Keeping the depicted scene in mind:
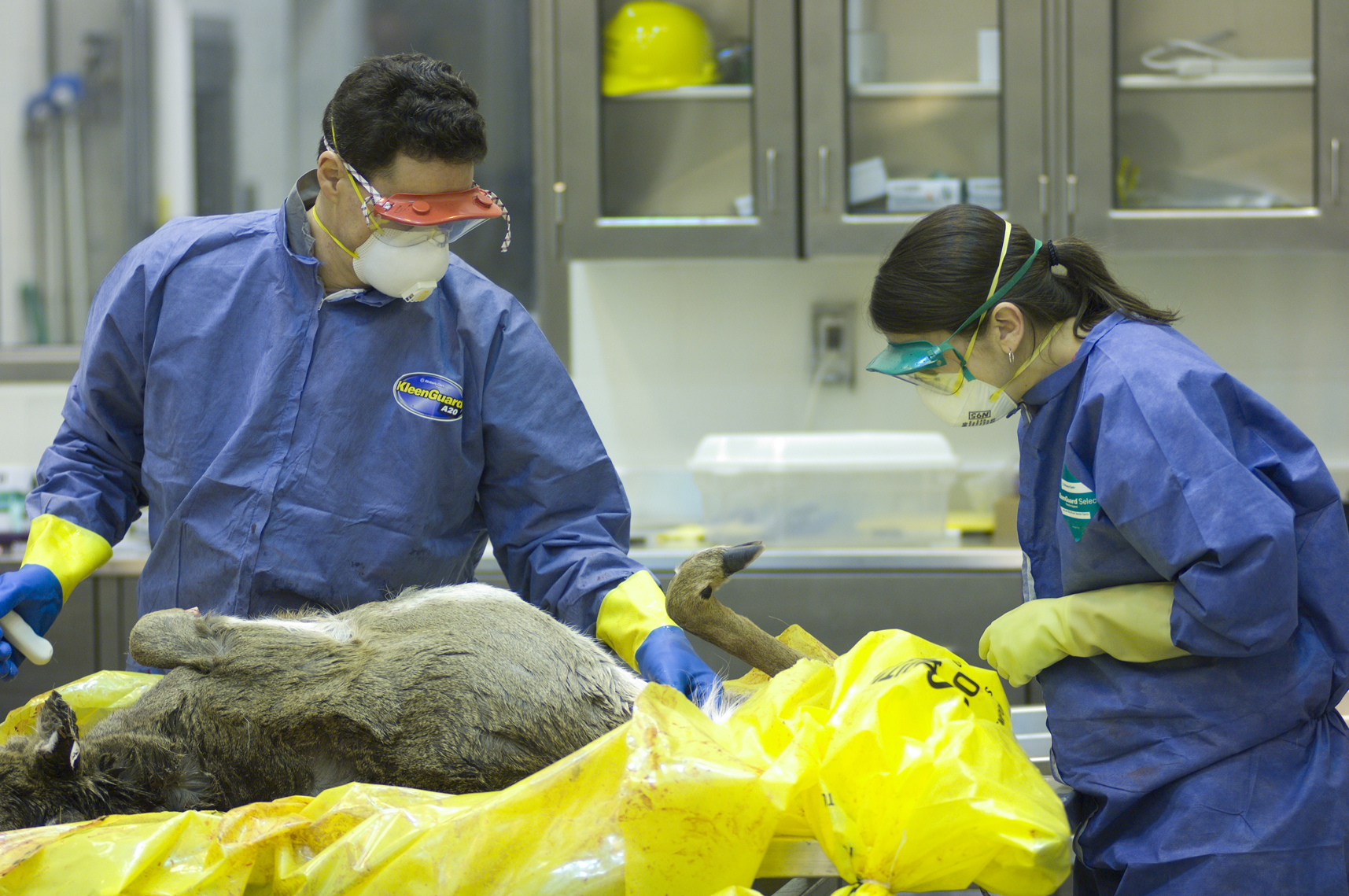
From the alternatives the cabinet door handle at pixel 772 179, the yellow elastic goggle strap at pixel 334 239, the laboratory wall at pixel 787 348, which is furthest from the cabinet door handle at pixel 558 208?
the yellow elastic goggle strap at pixel 334 239

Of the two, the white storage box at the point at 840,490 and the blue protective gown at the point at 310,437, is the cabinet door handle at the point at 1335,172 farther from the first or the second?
the blue protective gown at the point at 310,437

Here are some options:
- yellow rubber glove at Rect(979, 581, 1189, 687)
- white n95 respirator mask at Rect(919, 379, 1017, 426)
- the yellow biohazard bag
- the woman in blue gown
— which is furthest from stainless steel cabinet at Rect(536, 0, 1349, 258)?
the yellow biohazard bag

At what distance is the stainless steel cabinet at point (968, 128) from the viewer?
236 centimetres

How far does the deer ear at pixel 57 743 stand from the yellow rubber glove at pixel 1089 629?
0.84m

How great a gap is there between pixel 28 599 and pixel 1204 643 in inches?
45.5

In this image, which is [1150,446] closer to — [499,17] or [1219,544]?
[1219,544]

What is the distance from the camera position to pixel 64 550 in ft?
3.80

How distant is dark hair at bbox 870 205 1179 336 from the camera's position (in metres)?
1.11

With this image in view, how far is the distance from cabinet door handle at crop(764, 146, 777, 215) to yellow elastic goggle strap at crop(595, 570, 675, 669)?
1.44 m

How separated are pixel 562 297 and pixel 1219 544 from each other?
1.91 metres

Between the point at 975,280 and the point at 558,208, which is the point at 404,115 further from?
the point at 558,208

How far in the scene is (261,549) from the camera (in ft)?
3.76

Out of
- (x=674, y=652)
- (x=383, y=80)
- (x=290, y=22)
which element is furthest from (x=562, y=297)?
(x=674, y=652)

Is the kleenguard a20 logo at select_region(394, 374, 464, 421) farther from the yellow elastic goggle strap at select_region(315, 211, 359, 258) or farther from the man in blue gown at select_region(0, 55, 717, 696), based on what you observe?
the yellow elastic goggle strap at select_region(315, 211, 359, 258)
